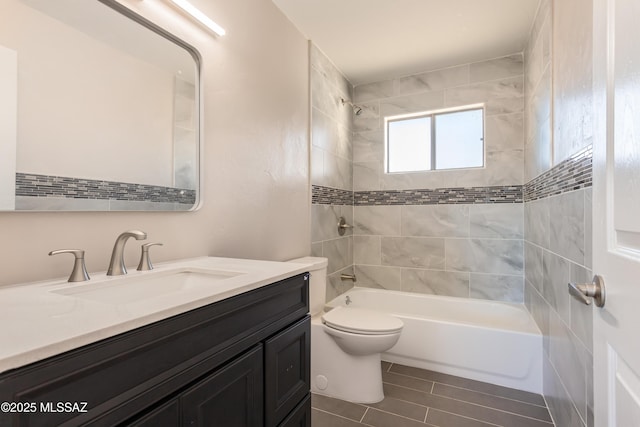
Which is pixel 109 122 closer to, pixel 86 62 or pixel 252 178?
pixel 86 62

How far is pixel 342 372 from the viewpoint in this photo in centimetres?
199

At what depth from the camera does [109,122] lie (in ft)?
3.71

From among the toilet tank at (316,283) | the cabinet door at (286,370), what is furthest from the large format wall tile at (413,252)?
the cabinet door at (286,370)

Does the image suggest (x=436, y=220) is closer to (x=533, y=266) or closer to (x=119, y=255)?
(x=533, y=266)

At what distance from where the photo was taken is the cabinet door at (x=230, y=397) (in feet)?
2.43

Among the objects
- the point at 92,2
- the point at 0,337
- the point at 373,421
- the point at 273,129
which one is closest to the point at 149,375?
the point at 0,337

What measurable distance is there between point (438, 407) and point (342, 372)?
601 millimetres

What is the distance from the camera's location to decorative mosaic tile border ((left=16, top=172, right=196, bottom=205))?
0.92m

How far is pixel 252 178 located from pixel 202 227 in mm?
482

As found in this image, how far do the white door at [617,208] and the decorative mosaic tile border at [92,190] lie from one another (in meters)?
1.46

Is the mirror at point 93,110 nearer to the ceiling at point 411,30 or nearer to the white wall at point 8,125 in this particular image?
the white wall at point 8,125

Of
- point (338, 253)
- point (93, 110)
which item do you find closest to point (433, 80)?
point (338, 253)

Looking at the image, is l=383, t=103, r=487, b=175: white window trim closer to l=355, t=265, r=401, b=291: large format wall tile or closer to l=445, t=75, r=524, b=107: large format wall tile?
l=445, t=75, r=524, b=107: large format wall tile

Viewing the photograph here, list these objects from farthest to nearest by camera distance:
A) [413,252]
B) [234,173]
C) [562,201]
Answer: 1. [413,252]
2. [234,173]
3. [562,201]
